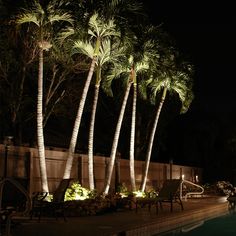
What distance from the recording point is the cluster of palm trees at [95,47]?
14.4 meters

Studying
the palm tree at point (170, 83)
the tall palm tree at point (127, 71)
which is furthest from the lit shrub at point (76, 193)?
the palm tree at point (170, 83)

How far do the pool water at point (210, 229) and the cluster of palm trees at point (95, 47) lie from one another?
3504mm

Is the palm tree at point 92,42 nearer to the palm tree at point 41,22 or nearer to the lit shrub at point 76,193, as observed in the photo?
the palm tree at point 41,22

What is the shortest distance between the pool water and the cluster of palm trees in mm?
3504

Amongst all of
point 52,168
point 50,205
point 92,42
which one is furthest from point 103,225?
point 92,42

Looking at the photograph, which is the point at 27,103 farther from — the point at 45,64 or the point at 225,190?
the point at 225,190

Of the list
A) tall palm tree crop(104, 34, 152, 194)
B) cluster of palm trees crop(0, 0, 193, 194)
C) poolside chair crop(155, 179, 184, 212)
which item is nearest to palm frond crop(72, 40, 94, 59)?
cluster of palm trees crop(0, 0, 193, 194)

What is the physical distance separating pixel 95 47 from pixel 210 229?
6491 millimetres

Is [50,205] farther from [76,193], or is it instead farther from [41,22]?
[41,22]

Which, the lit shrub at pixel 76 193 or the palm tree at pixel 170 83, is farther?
the palm tree at pixel 170 83

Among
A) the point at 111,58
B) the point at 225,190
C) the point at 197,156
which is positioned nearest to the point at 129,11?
the point at 111,58

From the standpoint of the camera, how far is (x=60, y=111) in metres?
21.6

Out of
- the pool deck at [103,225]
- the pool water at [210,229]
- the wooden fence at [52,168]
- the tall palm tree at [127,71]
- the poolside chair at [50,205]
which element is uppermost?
the tall palm tree at [127,71]

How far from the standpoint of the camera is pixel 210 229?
46.1 feet
